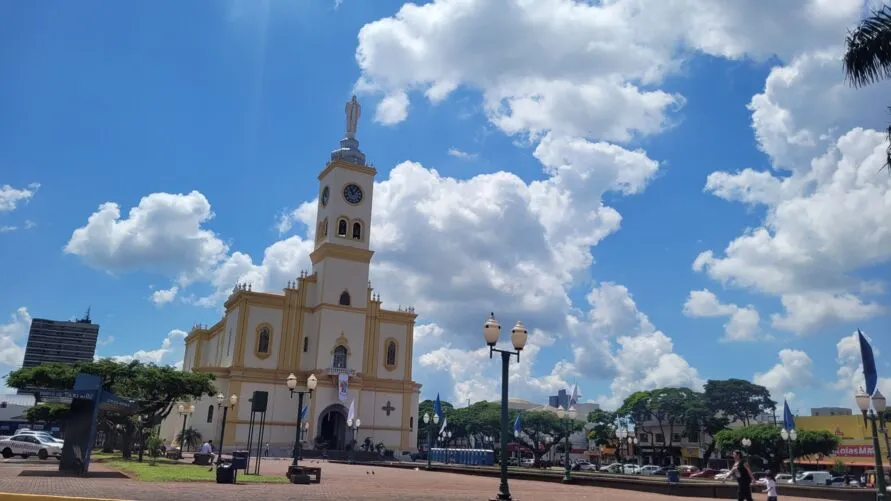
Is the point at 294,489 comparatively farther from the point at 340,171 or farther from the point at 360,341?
the point at 340,171

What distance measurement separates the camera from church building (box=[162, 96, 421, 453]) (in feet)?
185

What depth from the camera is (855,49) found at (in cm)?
1641

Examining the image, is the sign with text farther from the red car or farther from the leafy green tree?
the leafy green tree

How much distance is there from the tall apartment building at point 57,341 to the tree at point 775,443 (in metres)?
165

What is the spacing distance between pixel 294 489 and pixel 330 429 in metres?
41.2

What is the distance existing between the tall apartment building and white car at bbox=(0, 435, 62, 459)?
163 m

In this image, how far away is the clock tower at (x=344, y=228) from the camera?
60.7 m

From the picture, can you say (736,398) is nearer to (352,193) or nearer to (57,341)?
(352,193)

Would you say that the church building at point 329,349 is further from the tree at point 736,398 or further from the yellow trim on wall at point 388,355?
the tree at point 736,398

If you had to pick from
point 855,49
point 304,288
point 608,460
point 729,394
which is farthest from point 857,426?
point 855,49

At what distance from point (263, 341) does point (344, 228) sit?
12104 mm

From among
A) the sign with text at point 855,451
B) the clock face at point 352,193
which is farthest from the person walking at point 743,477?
the clock face at point 352,193

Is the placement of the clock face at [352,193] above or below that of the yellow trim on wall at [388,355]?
above

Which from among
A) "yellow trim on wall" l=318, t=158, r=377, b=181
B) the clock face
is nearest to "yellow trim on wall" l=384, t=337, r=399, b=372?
the clock face
